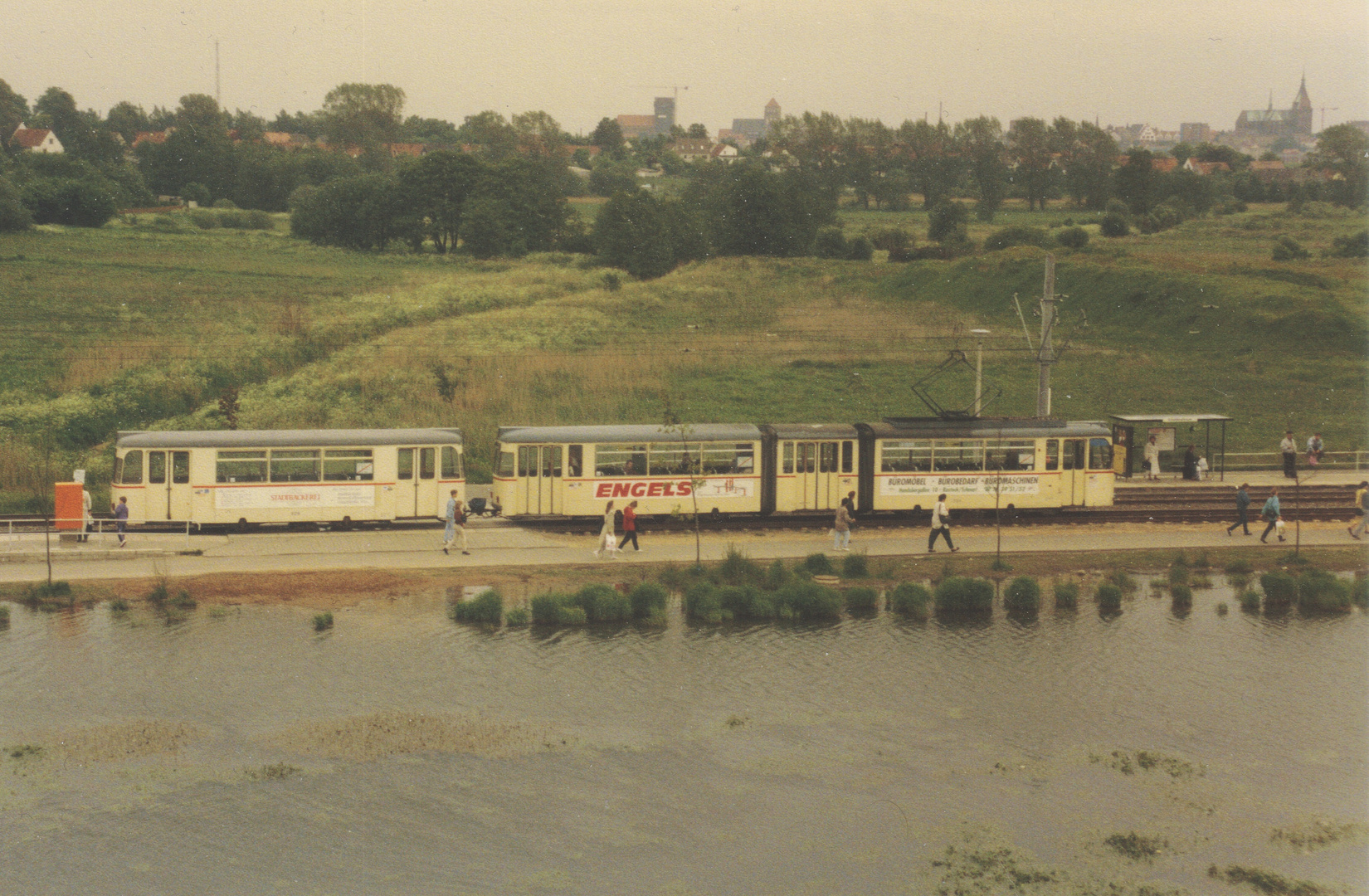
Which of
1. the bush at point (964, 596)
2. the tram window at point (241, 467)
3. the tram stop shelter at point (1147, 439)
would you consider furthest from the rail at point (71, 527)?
the tram stop shelter at point (1147, 439)

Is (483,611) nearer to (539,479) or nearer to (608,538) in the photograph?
(608,538)

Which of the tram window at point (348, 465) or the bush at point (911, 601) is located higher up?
the tram window at point (348, 465)

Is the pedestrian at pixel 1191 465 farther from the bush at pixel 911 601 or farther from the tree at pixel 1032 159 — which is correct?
the tree at pixel 1032 159

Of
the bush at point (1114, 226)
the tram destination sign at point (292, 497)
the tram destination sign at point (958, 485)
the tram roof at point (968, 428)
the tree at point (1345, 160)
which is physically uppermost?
the tree at point (1345, 160)

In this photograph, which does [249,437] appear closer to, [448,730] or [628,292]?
[448,730]

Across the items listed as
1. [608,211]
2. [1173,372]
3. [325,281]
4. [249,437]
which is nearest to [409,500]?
[249,437]

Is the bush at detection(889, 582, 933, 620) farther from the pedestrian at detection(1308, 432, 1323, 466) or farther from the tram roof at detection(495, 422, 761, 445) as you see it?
the pedestrian at detection(1308, 432, 1323, 466)
